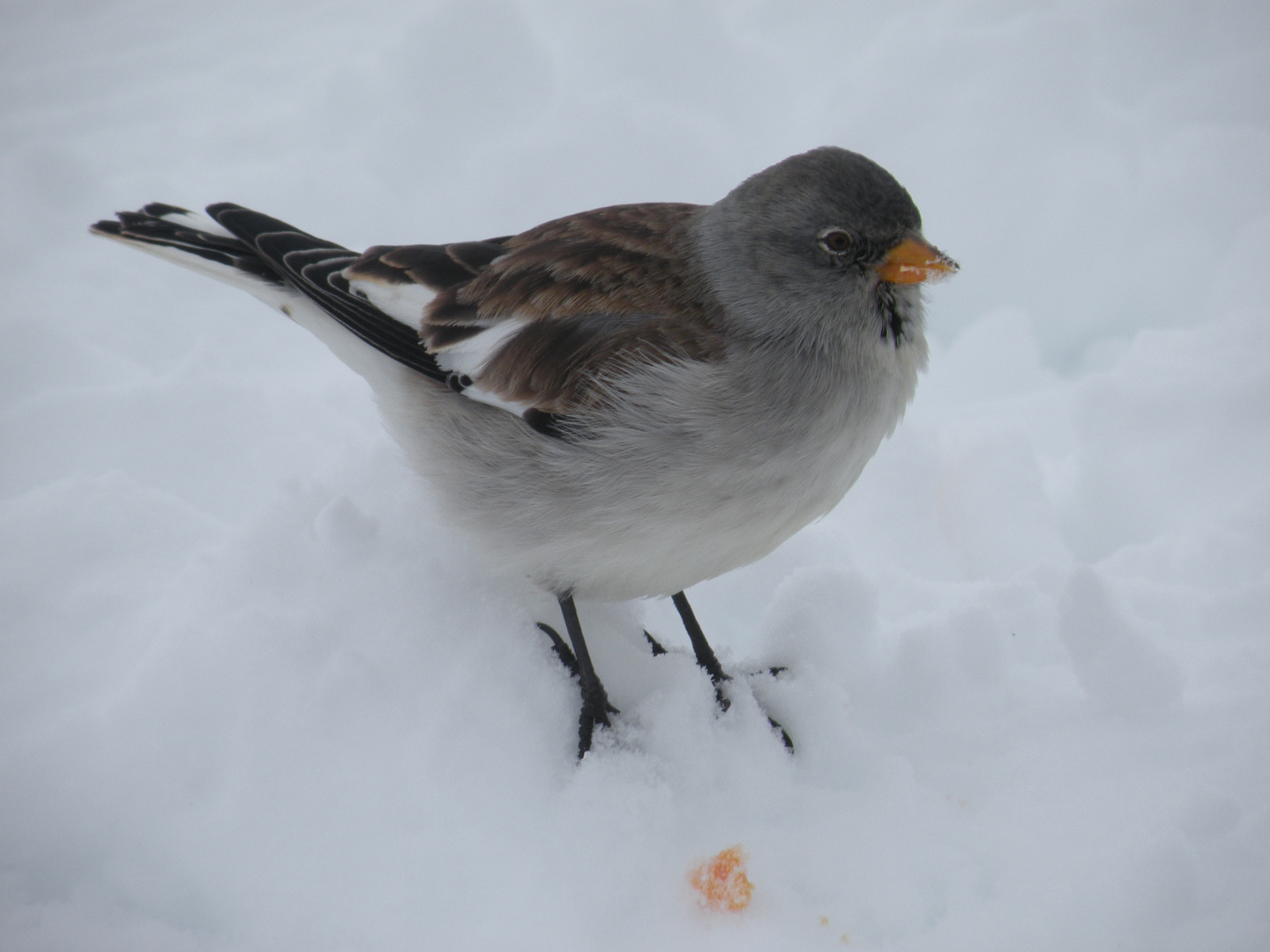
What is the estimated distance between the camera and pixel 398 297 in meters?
2.71

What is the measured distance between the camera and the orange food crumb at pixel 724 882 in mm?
2102

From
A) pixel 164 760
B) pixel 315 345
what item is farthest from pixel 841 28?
pixel 164 760

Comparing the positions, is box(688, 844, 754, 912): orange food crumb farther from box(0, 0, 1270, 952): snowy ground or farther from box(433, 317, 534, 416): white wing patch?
box(433, 317, 534, 416): white wing patch

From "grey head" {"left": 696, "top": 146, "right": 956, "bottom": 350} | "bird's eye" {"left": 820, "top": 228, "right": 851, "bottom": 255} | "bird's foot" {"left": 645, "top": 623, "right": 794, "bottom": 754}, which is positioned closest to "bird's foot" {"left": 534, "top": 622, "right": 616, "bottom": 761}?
"bird's foot" {"left": 645, "top": 623, "right": 794, "bottom": 754}

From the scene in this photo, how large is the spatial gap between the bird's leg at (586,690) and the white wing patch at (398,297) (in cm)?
94

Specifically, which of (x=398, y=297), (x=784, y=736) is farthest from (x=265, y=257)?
(x=784, y=736)

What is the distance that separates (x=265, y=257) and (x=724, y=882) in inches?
88.7

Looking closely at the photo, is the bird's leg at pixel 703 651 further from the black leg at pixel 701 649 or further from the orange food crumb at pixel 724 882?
the orange food crumb at pixel 724 882

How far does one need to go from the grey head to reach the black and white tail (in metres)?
1.05

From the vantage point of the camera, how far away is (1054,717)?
8.33ft

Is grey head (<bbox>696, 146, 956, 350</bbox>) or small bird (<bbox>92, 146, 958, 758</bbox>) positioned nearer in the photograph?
small bird (<bbox>92, 146, 958, 758</bbox>)

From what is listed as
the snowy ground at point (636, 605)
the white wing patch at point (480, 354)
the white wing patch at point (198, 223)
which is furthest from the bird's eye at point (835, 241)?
the white wing patch at point (198, 223)

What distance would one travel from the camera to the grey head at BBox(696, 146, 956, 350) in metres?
2.35

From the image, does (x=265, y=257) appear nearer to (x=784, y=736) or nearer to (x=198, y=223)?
(x=198, y=223)
